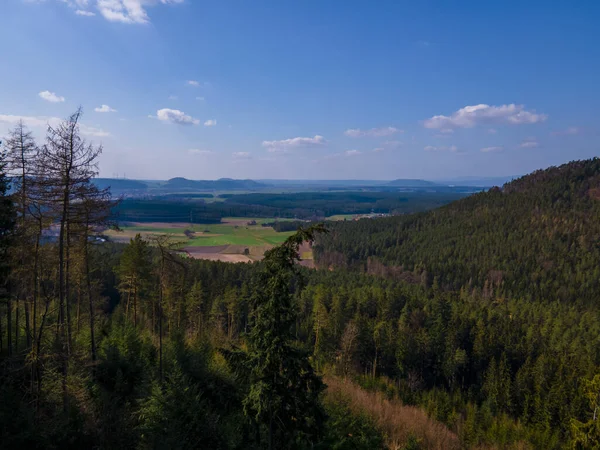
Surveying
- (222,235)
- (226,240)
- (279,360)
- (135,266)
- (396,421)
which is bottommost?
(396,421)

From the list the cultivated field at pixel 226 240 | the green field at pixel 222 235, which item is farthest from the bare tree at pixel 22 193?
the green field at pixel 222 235

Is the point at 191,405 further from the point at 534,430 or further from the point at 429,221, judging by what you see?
the point at 429,221

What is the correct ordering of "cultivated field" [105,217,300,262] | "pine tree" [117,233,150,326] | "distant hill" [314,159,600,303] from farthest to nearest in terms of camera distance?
"cultivated field" [105,217,300,262] → "distant hill" [314,159,600,303] → "pine tree" [117,233,150,326]

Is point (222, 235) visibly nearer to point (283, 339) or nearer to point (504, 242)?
point (504, 242)

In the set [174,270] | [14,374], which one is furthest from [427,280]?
[14,374]

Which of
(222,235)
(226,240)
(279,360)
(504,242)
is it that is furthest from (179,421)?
(222,235)

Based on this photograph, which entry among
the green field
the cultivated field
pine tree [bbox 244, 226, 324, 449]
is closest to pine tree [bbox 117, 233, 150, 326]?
pine tree [bbox 244, 226, 324, 449]

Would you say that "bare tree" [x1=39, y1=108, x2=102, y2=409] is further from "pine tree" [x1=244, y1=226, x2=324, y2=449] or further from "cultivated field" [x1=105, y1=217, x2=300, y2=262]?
"cultivated field" [x1=105, y1=217, x2=300, y2=262]
